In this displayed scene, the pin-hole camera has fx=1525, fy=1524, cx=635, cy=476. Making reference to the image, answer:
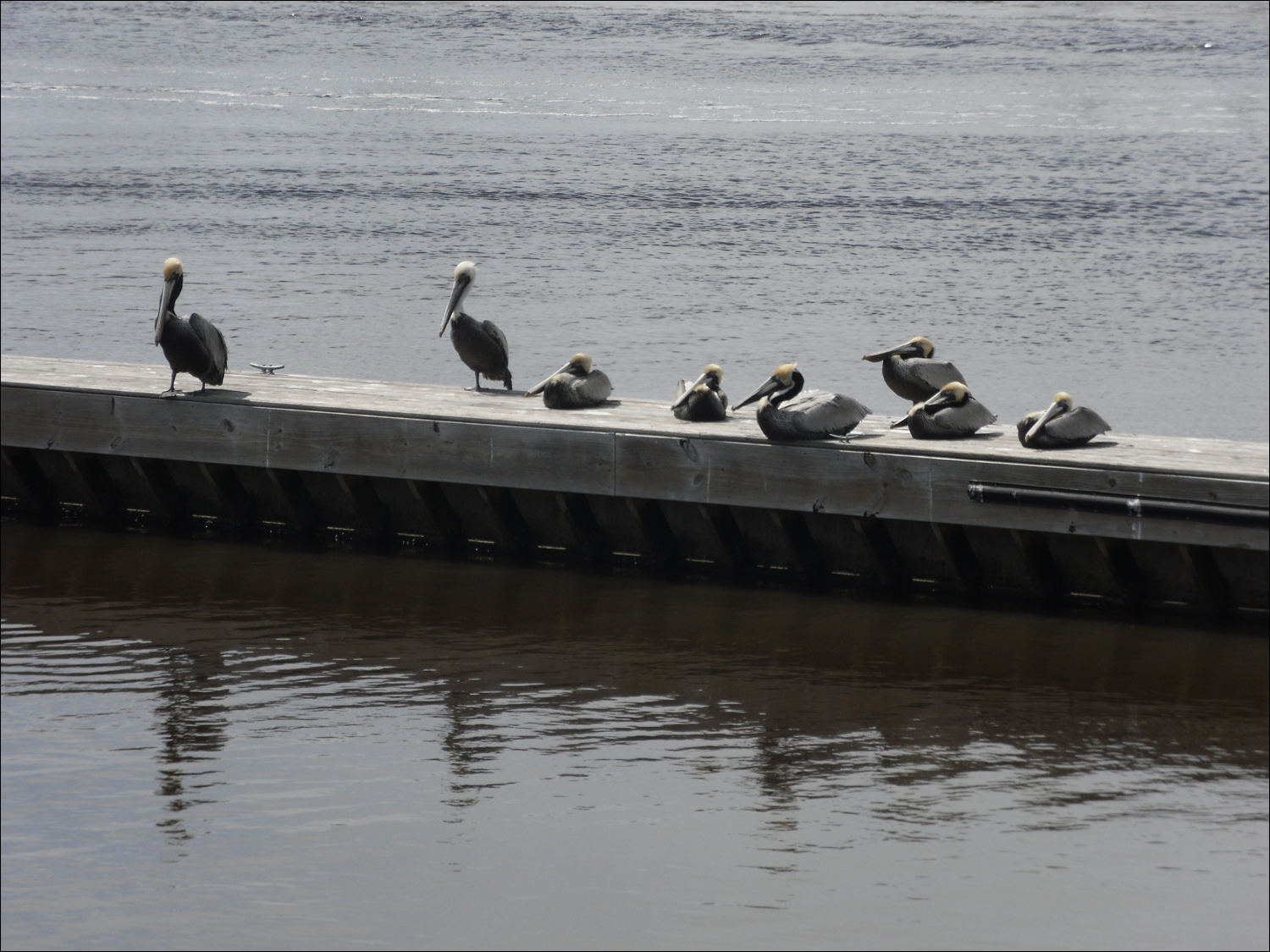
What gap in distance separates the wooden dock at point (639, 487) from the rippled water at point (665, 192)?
7871 mm

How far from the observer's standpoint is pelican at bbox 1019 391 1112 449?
10.4 metres

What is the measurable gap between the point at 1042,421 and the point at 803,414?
Result: 5.38 feet

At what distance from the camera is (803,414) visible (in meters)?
10.7

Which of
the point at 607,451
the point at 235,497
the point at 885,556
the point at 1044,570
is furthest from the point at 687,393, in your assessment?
the point at 235,497

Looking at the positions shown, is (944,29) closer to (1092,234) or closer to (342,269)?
(1092,234)

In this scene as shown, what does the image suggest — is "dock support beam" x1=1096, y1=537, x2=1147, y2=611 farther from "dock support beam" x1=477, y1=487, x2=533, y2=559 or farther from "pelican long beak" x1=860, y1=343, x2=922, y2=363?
"dock support beam" x1=477, y1=487, x2=533, y2=559

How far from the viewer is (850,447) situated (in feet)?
34.8

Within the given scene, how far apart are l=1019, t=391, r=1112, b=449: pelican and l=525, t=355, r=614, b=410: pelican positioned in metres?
3.38

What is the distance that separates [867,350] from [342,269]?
10.8 meters

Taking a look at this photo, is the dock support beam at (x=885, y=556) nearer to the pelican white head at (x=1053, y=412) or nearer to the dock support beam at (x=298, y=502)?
the pelican white head at (x=1053, y=412)

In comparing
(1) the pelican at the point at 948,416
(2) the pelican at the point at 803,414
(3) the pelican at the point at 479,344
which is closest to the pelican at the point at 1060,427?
(1) the pelican at the point at 948,416

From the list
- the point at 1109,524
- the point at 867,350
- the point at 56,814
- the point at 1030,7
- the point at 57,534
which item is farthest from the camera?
the point at 1030,7

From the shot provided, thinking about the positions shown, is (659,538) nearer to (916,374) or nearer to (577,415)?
(577,415)

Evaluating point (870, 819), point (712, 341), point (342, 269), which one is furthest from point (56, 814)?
point (342, 269)
